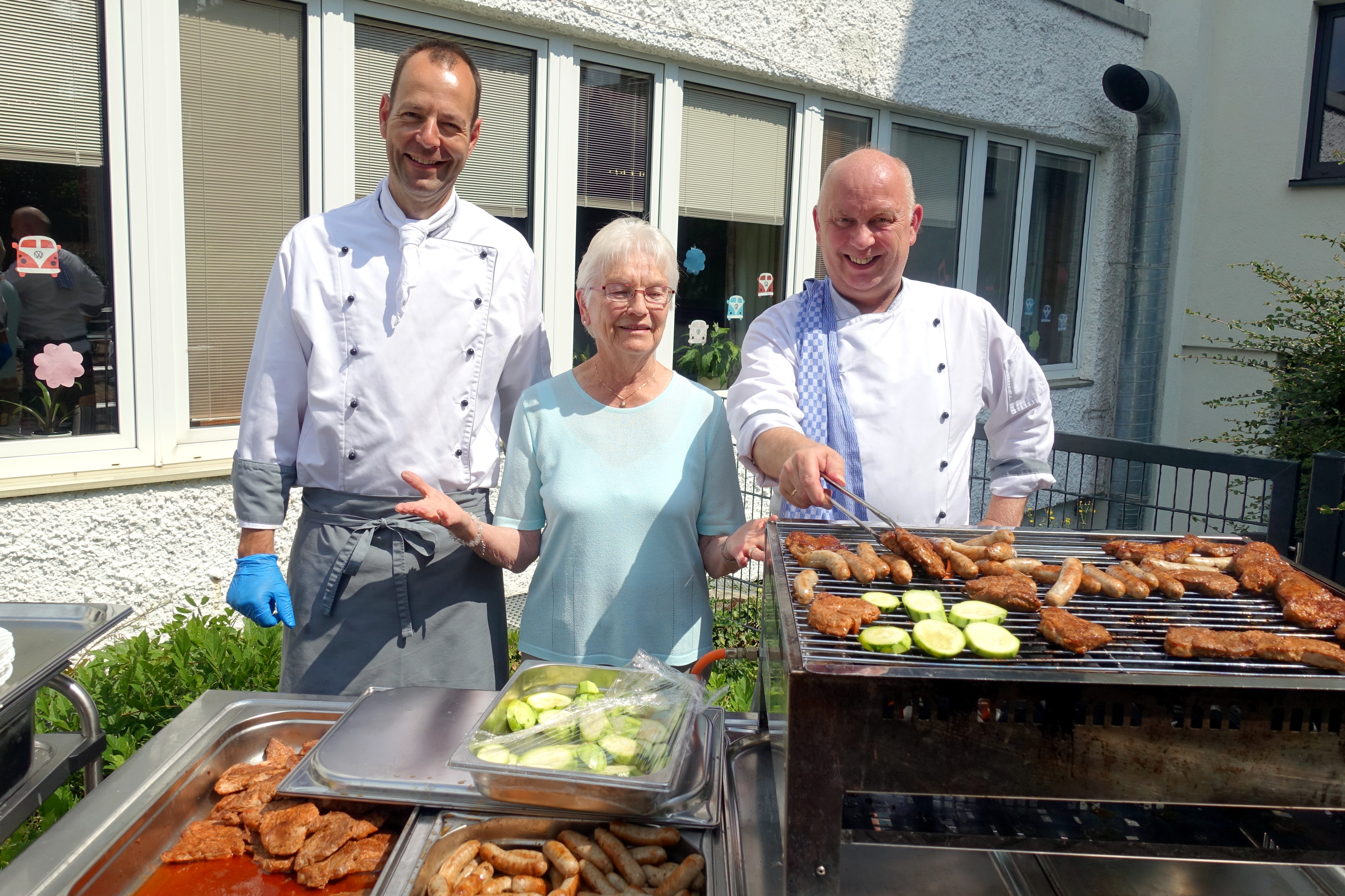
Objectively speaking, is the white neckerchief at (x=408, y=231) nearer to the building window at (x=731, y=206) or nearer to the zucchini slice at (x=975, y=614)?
the zucchini slice at (x=975, y=614)

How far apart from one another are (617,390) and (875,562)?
1147 mm

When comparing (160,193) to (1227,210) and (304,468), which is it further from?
(1227,210)

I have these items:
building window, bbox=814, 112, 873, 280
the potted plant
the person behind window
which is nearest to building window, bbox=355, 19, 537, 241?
the person behind window

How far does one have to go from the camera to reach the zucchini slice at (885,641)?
1.37m

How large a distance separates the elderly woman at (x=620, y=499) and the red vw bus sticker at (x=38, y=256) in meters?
2.49

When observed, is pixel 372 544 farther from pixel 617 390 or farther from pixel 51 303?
pixel 51 303

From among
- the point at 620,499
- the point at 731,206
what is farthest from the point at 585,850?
the point at 731,206

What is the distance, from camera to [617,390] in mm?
2717

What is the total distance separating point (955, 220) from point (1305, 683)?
709 centimetres

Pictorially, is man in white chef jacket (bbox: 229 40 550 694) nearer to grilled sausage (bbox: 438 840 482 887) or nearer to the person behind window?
grilled sausage (bbox: 438 840 482 887)

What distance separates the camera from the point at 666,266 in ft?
8.59

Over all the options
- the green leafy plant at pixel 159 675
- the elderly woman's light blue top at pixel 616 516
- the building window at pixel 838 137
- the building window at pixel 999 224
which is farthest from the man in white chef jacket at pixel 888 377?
the building window at pixel 999 224

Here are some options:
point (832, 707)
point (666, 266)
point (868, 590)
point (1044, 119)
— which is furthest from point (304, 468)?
point (1044, 119)

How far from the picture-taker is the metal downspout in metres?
8.38
